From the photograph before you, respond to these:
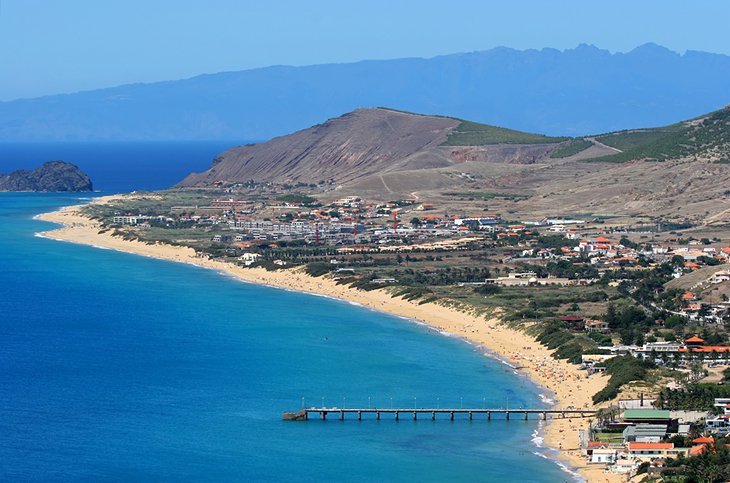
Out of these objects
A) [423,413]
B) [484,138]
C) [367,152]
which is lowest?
[423,413]

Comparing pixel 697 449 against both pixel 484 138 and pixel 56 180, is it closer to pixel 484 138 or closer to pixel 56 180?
pixel 484 138

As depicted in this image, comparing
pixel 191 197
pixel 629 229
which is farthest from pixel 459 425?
pixel 191 197

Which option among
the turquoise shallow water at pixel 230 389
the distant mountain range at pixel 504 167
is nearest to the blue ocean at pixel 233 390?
the turquoise shallow water at pixel 230 389

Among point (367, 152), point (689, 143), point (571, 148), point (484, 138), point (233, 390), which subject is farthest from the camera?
point (484, 138)

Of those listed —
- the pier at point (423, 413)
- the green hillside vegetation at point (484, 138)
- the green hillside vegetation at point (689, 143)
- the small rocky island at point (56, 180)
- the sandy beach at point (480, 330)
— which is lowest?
the pier at point (423, 413)

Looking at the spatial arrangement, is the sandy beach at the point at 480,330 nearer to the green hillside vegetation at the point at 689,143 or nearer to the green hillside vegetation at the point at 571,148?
the green hillside vegetation at the point at 689,143

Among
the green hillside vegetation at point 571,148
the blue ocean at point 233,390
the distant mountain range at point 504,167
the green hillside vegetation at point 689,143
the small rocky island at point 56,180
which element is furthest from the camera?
the small rocky island at point 56,180

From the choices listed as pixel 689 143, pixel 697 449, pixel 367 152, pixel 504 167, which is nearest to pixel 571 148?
pixel 504 167

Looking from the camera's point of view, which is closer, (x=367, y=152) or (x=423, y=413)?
(x=423, y=413)

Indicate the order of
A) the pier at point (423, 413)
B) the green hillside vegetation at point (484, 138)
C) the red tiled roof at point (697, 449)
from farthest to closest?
the green hillside vegetation at point (484, 138), the pier at point (423, 413), the red tiled roof at point (697, 449)
